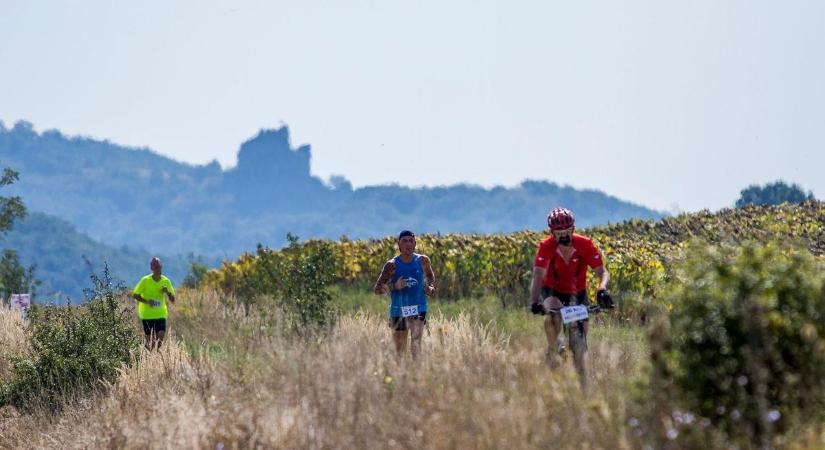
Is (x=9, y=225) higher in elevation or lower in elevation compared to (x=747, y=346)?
higher

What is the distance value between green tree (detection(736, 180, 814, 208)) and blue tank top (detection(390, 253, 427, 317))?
319 ft

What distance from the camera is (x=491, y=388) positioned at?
866 cm

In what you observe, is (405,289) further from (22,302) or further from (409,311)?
(22,302)

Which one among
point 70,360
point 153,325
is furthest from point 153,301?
point 70,360

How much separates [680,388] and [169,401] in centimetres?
509

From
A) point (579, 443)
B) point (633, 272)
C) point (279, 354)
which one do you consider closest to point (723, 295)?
point (579, 443)

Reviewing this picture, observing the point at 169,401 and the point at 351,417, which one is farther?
the point at 169,401

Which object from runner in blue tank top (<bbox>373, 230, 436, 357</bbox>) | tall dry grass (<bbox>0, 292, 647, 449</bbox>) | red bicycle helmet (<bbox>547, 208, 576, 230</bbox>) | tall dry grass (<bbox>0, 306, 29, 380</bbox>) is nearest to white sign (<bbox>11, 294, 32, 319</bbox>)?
tall dry grass (<bbox>0, 306, 29, 380</bbox>)

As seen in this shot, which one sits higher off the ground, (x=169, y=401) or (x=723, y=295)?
(x=723, y=295)

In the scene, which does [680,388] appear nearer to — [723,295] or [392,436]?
[723,295]

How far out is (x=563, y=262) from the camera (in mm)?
11281

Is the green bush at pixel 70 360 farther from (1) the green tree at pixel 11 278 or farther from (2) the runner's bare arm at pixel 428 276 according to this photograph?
(1) the green tree at pixel 11 278

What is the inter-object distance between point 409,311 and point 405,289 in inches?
12.4

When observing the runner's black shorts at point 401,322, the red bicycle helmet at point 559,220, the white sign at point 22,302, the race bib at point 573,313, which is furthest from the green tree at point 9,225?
the race bib at point 573,313
